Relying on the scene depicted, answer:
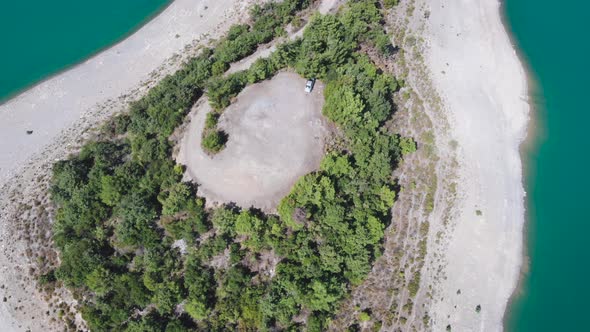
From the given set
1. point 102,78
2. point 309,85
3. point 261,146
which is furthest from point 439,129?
point 102,78

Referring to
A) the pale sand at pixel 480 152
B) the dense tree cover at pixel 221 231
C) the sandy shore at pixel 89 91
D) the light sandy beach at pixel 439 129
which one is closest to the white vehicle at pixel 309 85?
the dense tree cover at pixel 221 231

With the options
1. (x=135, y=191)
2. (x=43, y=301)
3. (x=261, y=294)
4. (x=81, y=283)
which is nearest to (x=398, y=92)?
(x=261, y=294)

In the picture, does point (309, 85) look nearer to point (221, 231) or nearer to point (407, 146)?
point (407, 146)

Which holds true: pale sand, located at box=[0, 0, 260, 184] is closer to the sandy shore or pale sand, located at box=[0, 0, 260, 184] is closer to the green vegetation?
the sandy shore

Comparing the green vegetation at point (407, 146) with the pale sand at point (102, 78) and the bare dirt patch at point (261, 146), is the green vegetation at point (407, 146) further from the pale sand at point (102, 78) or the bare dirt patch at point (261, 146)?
the pale sand at point (102, 78)

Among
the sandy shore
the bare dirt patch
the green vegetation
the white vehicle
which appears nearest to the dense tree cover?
the green vegetation

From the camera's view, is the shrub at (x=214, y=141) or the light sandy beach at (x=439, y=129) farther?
the light sandy beach at (x=439, y=129)

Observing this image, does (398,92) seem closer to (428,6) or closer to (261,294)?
(428,6)
